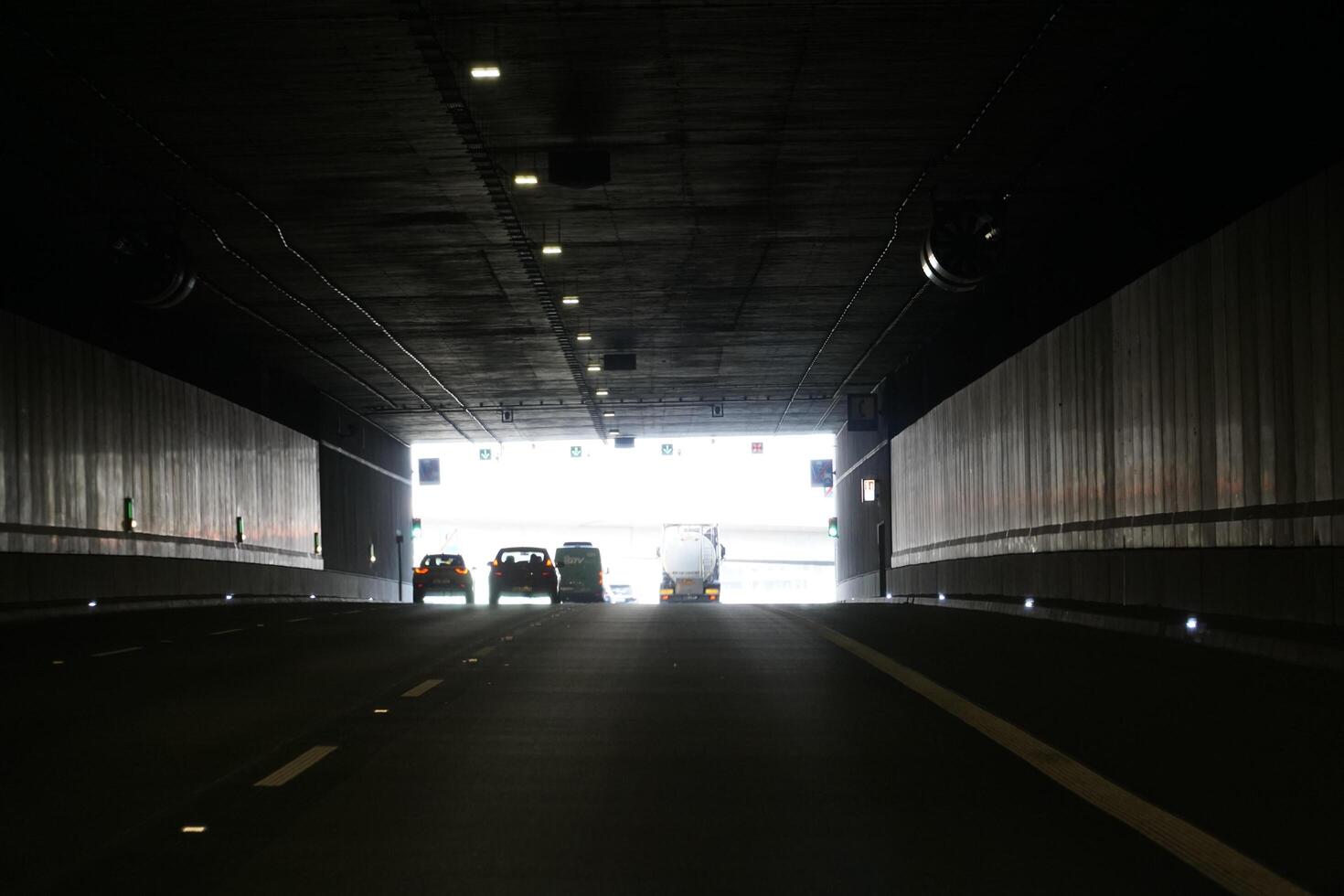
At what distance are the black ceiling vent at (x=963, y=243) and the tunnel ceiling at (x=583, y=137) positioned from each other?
88 cm

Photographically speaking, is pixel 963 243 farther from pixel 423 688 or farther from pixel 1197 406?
pixel 423 688

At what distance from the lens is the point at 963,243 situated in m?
24.9

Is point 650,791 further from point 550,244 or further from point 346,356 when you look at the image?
point 346,356

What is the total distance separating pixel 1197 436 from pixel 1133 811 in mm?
15319

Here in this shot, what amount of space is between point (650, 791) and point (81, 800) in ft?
9.01

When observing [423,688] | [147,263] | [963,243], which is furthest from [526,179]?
[423,688]

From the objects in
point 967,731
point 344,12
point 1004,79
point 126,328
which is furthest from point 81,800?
point 126,328

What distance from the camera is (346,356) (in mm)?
46531

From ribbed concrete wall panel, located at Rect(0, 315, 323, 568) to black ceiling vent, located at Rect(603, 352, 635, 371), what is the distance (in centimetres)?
1008

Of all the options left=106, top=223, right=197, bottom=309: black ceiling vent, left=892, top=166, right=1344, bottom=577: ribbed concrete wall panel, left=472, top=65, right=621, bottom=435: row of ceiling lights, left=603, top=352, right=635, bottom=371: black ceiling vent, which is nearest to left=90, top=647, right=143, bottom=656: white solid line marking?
left=472, top=65, right=621, bottom=435: row of ceiling lights

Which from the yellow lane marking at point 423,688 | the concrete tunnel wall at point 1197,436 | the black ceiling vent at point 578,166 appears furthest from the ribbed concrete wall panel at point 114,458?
the concrete tunnel wall at point 1197,436

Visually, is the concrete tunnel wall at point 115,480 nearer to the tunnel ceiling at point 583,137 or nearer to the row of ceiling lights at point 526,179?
the tunnel ceiling at point 583,137

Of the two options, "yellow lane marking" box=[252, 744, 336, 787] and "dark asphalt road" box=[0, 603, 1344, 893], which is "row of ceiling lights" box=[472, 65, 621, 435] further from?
"yellow lane marking" box=[252, 744, 336, 787]

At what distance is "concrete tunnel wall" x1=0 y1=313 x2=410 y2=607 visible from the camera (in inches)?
1165
